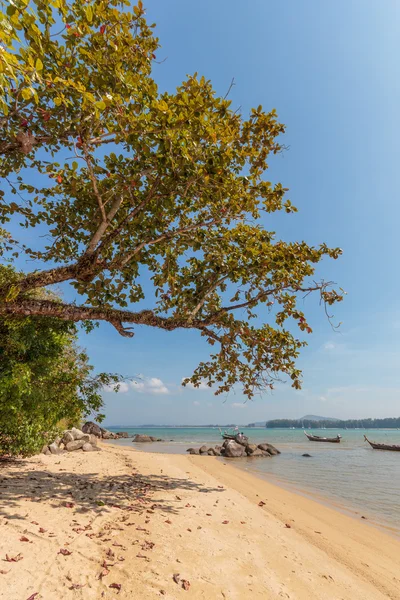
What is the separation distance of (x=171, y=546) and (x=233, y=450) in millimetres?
25110

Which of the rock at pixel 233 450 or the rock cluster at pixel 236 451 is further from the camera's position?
the rock cluster at pixel 236 451

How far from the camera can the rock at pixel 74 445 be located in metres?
18.1

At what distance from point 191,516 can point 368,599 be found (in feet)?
12.6

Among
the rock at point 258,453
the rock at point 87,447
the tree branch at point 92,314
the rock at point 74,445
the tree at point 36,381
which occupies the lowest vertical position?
the rock at point 258,453

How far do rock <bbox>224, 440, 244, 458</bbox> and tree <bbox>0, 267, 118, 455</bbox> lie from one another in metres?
21.2

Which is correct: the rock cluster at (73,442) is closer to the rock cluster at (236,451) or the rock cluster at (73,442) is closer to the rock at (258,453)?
the rock cluster at (236,451)

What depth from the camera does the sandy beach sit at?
4.16 metres

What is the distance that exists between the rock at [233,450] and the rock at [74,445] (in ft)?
46.4

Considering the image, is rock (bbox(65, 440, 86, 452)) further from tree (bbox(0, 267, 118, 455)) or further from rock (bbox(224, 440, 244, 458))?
rock (bbox(224, 440, 244, 458))

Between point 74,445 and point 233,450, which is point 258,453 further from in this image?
point 74,445

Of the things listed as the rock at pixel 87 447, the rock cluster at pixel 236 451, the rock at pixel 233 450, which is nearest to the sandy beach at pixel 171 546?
the rock at pixel 87 447

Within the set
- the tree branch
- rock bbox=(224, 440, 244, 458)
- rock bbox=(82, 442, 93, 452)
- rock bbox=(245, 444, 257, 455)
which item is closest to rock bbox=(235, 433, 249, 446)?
rock bbox=(245, 444, 257, 455)

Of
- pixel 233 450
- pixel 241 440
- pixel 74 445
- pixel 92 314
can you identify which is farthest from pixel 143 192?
pixel 241 440

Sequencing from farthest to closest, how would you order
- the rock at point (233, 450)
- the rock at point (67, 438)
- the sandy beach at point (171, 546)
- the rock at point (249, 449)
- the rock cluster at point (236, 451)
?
the rock at point (249, 449) → the rock cluster at point (236, 451) → the rock at point (233, 450) → the rock at point (67, 438) → the sandy beach at point (171, 546)
